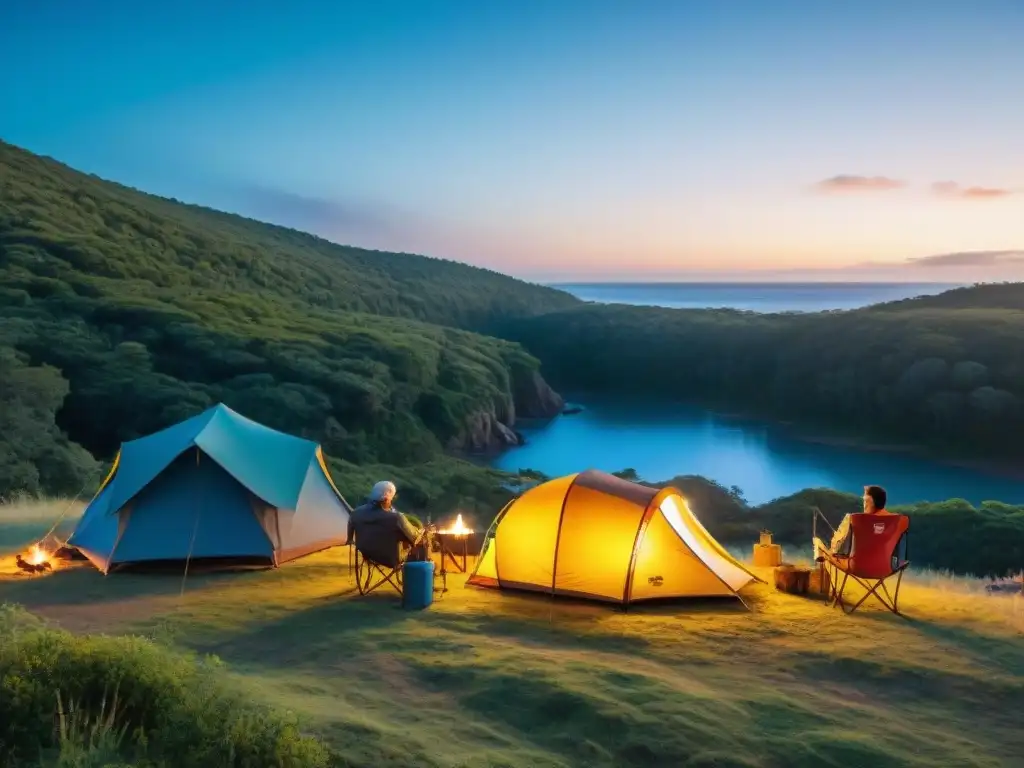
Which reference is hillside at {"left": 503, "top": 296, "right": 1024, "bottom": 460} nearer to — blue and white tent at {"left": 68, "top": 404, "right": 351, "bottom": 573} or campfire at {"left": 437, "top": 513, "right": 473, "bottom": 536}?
campfire at {"left": 437, "top": 513, "right": 473, "bottom": 536}

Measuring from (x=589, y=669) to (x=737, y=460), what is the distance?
74980 millimetres

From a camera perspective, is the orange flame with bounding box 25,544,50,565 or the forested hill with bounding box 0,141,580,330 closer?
the orange flame with bounding box 25,544,50,565

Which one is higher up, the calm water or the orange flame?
the orange flame

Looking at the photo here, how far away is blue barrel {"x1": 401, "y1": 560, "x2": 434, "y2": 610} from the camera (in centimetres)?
1141

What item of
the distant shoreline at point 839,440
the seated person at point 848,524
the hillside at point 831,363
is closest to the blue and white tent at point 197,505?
the seated person at point 848,524

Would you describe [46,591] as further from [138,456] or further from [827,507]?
[827,507]

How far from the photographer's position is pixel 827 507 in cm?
3234

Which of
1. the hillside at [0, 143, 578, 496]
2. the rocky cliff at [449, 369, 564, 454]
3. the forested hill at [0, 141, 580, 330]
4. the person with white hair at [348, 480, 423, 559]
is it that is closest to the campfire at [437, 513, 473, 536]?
the person with white hair at [348, 480, 423, 559]

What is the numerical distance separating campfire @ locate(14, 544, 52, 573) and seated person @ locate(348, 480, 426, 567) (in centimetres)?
517

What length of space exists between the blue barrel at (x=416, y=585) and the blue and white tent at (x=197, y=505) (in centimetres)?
343

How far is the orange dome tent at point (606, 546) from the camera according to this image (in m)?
11.9

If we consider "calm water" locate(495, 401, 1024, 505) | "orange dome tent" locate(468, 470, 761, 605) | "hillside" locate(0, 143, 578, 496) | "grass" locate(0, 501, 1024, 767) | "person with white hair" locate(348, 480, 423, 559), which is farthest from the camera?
"calm water" locate(495, 401, 1024, 505)

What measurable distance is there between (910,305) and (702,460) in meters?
47.8

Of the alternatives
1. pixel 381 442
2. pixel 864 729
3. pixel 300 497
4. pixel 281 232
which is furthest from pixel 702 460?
pixel 281 232
